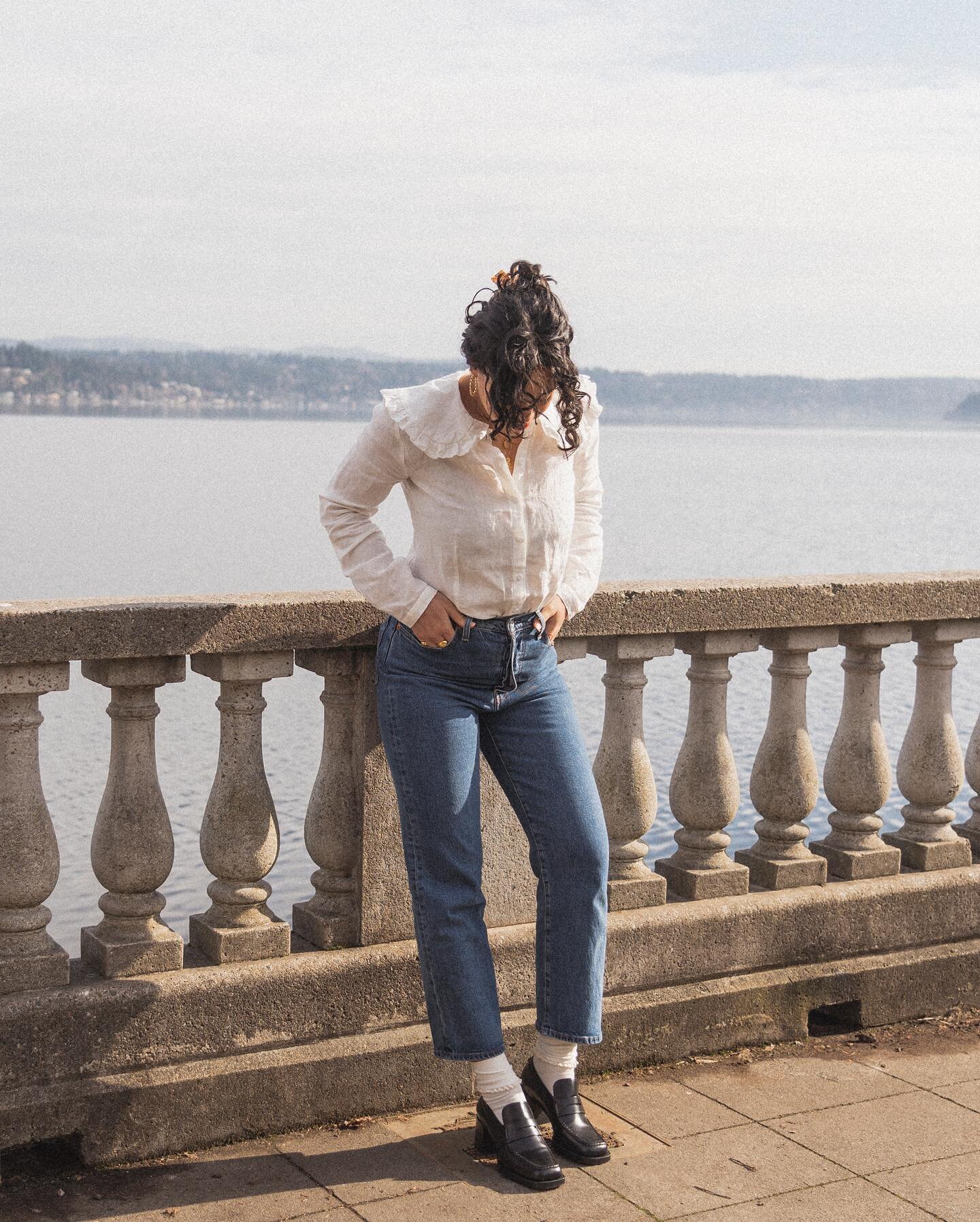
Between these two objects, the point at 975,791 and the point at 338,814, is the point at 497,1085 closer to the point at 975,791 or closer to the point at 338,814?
the point at 338,814

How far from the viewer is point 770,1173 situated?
342cm

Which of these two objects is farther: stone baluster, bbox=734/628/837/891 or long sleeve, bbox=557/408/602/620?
stone baluster, bbox=734/628/837/891

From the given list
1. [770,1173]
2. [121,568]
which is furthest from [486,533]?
[121,568]

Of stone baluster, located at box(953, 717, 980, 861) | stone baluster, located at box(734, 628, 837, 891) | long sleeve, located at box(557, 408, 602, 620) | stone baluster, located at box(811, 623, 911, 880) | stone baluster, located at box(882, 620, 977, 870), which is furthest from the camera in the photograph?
stone baluster, located at box(953, 717, 980, 861)

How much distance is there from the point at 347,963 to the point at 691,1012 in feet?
3.30

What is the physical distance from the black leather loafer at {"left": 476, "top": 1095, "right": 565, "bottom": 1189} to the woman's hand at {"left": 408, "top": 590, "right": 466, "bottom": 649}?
1055 mm

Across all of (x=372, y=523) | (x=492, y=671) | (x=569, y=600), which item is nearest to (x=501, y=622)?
(x=492, y=671)

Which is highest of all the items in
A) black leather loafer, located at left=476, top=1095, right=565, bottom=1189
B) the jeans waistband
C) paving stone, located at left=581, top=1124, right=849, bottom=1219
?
the jeans waistband

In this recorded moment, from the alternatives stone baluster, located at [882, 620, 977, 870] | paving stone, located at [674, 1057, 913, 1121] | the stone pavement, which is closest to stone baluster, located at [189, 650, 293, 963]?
the stone pavement

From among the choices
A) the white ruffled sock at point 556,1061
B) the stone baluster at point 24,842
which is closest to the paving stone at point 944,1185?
the white ruffled sock at point 556,1061

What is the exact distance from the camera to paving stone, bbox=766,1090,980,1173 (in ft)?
11.5

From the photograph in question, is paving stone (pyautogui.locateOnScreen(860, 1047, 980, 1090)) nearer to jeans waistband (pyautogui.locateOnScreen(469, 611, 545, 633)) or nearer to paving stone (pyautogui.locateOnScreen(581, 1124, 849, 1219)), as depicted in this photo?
paving stone (pyautogui.locateOnScreen(581, 1124, 849, 1219))

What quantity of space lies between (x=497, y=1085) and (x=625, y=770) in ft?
3.25

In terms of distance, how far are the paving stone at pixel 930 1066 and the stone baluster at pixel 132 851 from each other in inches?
74.9
